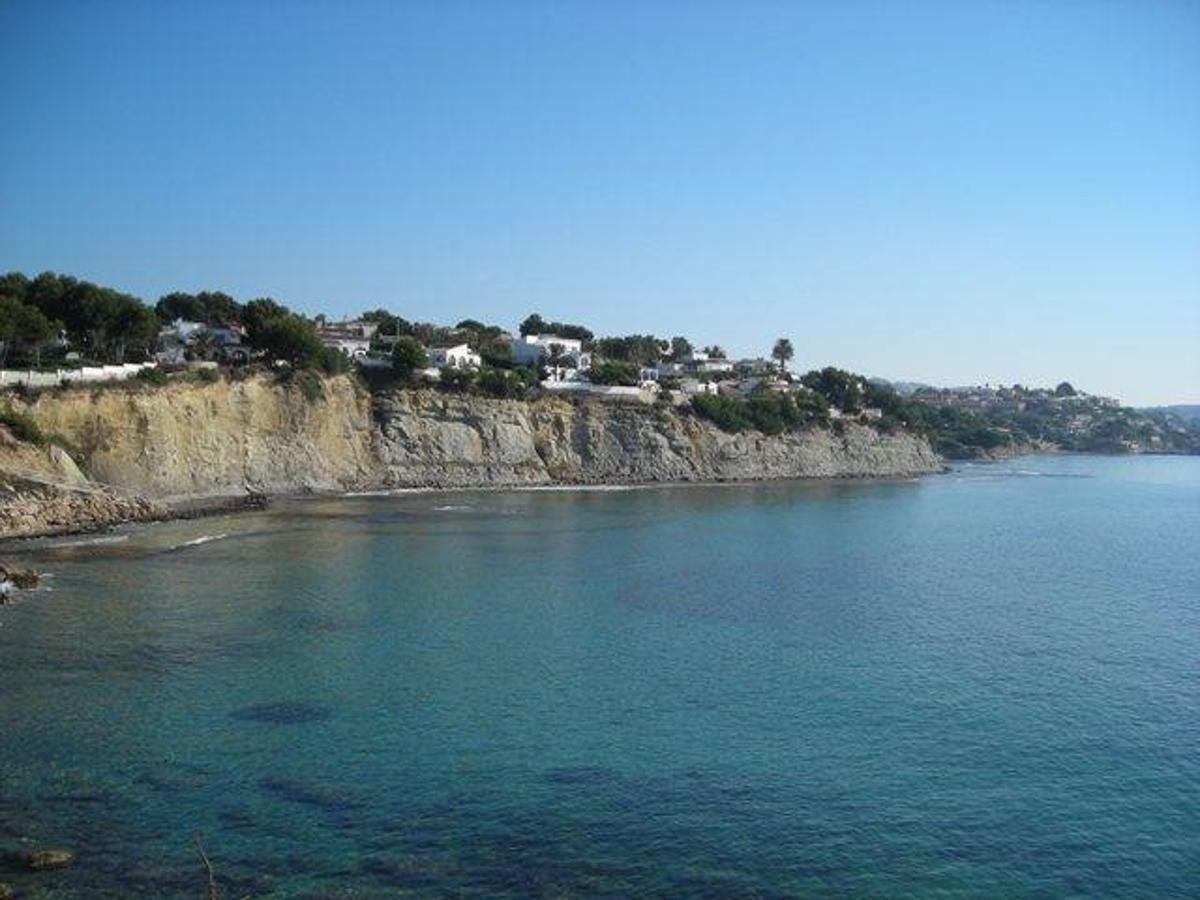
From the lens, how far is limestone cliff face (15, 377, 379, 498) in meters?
45.1

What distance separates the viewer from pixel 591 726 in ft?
59.9

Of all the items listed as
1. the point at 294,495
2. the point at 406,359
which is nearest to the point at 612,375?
the point at 406,359

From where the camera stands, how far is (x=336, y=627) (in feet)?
83.7

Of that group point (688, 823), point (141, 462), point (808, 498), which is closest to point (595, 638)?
point (688, 823)

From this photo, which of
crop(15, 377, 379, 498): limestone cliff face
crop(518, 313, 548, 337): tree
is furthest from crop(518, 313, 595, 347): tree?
crop(15, 377, 379, 498): limestone cliff face

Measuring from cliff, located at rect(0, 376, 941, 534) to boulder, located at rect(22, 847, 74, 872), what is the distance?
94.1ft

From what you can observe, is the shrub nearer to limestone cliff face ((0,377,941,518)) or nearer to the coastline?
limestone cliff face ((0,377,941,518))

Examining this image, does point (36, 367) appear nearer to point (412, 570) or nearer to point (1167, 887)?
point (412, 570)

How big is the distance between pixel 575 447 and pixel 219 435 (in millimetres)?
28202

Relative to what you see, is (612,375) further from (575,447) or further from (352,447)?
(352,447)

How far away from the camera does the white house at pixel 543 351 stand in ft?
300

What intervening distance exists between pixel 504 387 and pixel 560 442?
231 inches

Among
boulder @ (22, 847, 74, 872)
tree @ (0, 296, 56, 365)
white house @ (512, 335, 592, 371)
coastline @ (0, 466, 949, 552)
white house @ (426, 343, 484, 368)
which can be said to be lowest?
boulder @ (22, 847, 74, 872)

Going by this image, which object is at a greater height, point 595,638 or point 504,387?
point 504,387
